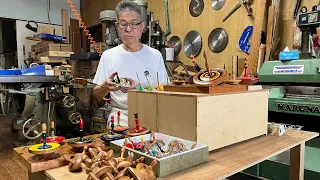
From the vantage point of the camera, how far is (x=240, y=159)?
0.93m

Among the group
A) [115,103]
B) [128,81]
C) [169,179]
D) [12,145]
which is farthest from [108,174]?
[12,145]

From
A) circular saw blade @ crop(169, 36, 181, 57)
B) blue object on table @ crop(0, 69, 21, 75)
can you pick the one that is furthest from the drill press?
blue object on table @ crop(0, 69, 21, 75)

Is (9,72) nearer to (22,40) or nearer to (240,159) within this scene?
(240,159)

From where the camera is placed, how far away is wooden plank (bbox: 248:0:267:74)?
Answer: 2.65 meters

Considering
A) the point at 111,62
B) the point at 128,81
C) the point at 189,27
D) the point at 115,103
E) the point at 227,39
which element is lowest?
the point at 115,103

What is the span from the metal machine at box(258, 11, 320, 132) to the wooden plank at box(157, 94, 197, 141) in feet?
3.57

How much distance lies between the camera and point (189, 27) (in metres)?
3.84

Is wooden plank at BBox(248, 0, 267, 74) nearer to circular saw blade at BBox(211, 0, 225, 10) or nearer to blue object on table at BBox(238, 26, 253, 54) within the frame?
blue object on table at BBox(238, 26, 253, 54)

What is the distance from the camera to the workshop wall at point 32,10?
5.45m

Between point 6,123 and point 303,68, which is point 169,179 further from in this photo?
point 6,123

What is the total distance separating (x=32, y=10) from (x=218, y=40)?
4.51m

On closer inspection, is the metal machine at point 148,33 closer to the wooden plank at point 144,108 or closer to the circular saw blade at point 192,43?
the circular saw blade at point 192,43

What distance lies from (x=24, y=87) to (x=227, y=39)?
2602mm

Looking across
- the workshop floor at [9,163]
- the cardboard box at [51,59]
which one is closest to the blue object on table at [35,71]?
the workshop floor at [9,163]
